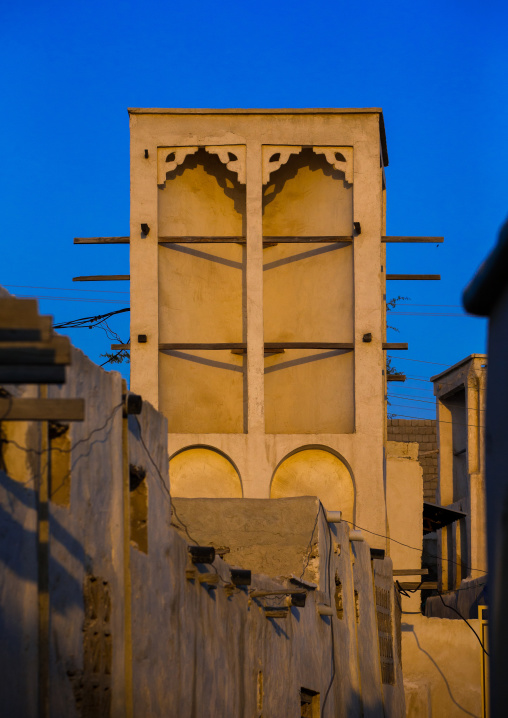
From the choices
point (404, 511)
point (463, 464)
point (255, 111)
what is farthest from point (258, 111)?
point (463, 464)

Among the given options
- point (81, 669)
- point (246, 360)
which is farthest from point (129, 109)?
point (81, 669)

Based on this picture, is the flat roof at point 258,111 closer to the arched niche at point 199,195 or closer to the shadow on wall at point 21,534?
the arched niche at point 199,195

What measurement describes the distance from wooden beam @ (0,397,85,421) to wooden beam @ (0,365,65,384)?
386mm

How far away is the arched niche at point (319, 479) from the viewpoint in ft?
60.6

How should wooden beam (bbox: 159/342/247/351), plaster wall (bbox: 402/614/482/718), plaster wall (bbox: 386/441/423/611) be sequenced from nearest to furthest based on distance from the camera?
wooden beam (bbox: 159/342/247/351) < plaster wall (bbox: 386/441/423/611) < plaster wall (bbox: 402/614/482/718)

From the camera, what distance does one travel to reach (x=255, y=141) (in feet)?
62.6

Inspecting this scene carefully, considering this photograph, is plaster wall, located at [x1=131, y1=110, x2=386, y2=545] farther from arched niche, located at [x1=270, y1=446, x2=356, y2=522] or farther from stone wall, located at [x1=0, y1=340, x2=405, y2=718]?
stone wall, located at [x1=0, y1=340, x2=405, y2=718]

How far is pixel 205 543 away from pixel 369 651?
5508mm

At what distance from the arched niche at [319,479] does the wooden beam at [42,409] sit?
44.5 ft

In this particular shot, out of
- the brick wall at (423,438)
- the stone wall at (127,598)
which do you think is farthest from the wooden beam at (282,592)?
the brick wall at (423,438)

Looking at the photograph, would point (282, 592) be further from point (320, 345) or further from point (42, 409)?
point (320, 345)

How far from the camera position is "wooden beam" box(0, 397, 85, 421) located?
507 cm

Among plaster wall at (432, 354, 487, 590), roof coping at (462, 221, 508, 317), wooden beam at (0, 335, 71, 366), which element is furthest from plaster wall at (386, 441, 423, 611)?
roof coping at (462, 221, 508, 317)

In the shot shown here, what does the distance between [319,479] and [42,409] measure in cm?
1375
